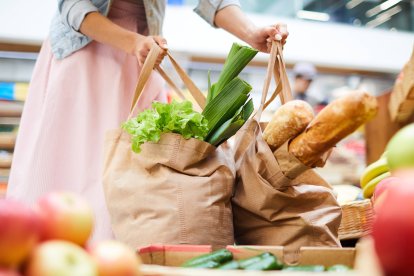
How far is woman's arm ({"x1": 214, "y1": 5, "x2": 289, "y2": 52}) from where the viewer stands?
5.00 feet

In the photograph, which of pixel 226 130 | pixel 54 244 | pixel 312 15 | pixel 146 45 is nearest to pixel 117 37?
pixel 146 45

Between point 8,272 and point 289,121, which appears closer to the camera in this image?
point 8,272

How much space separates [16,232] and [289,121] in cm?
73

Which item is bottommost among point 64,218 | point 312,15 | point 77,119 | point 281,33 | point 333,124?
point 64,218

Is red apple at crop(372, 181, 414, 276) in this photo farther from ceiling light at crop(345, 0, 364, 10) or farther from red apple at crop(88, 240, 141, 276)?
ceiling light at crop(345, 0, 364, 10)

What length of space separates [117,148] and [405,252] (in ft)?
2.96

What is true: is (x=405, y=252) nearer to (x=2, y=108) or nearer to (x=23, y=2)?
(x=2, y=108)

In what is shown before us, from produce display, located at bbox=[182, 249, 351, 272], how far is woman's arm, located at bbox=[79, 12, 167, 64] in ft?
2.39

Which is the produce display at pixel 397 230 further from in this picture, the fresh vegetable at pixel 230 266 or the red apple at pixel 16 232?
the red apple at pixel 16 232

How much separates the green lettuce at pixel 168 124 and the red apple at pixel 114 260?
603 mm

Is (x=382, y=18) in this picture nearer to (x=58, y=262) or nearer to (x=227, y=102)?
(x=227, y=102)

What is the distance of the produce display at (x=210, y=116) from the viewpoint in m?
1.26

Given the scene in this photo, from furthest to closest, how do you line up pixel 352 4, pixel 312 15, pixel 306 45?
1. pixel 352 4
2. pixel 312 15
3. pixel 306 45

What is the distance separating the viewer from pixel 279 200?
1.25 m
